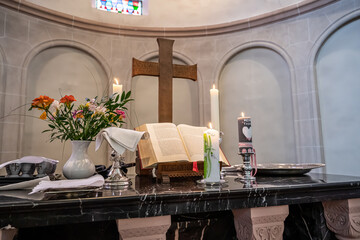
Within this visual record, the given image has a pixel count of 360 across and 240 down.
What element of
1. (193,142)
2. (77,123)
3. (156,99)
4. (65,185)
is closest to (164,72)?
(193,142)

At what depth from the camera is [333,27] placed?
3.02 m

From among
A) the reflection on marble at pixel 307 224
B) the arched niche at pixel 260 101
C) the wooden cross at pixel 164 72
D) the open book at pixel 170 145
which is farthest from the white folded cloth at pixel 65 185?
the arched niche at pixel 260 101

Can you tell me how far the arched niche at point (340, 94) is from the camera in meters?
2.88

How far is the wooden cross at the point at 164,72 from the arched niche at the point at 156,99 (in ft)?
6.37

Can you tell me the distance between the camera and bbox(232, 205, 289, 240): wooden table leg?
3.30 feet

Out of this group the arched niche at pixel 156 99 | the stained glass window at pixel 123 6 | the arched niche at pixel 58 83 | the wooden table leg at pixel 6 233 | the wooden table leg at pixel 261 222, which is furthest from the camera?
the stained glass window at pixel 123 6

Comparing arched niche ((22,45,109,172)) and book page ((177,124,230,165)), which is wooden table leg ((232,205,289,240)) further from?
arched niche ((22,45,109,172))

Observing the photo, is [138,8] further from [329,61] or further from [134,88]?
[329,61]

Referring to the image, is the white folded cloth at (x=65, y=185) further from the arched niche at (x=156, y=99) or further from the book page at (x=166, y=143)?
the arched niche at (x=156, y=99)

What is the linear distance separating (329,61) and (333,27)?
1.30 ft

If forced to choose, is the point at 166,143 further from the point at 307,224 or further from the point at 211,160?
the point at 307,224

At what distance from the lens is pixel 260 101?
138 inches

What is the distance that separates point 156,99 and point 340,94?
234cm

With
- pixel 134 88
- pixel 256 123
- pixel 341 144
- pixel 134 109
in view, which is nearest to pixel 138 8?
pixel 134 88
